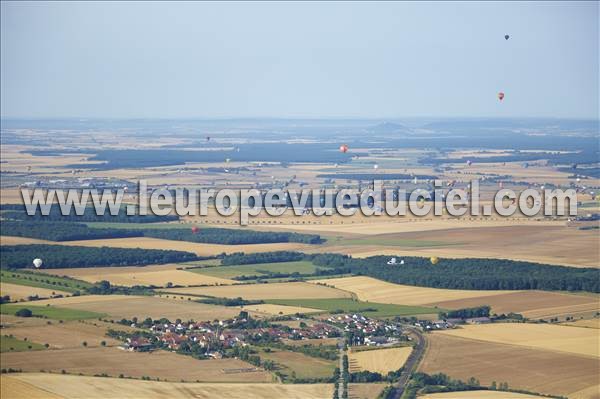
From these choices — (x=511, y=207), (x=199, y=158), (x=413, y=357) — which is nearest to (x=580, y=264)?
(x=413, y=357)

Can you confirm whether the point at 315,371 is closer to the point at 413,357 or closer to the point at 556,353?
the point at 413,357

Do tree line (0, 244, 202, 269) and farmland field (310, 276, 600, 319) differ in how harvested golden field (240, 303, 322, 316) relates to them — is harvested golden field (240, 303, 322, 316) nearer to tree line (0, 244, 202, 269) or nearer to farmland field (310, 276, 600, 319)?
farmland field (310, 276, 600, 319)

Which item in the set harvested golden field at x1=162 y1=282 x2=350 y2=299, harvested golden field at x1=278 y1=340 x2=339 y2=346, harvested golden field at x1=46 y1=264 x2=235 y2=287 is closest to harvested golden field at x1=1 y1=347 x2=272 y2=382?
harvested golden field at x1=278 y1=340 x2=339 y2=346

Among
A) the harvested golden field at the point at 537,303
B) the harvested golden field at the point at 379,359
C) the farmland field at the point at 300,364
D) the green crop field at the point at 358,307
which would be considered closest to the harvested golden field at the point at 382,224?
the harvested golden field at the point at 537,303

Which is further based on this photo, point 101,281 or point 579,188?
point 579,188

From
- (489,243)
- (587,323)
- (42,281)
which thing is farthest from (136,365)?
(489,243)

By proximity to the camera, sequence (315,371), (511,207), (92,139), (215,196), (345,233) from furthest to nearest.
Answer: (92,139) → (215,196) → (511,207) → (345,233) → (315,371)

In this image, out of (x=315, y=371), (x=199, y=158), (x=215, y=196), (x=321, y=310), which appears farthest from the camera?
(x=199, y=158)
